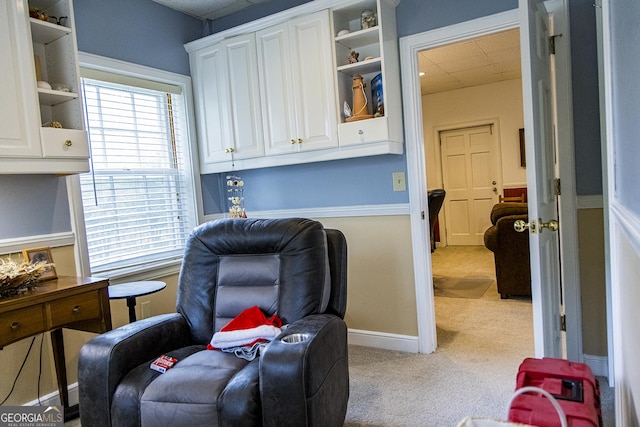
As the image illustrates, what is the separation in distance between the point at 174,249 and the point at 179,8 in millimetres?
1874

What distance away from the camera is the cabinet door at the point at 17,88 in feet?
6.68

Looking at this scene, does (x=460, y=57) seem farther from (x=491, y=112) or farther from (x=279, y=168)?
(x=279, y=168)


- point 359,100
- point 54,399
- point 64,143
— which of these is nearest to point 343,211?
→ point 359,100

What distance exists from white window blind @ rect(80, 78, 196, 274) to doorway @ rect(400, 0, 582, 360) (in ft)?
5.89

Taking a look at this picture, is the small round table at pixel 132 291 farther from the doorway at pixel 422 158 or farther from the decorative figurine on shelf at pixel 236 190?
the doorway at pixel 422 158

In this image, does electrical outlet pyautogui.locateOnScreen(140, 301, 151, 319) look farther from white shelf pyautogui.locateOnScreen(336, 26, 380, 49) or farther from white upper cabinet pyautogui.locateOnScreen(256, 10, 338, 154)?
white shelf pyautogui.locateOnScreen(336, 26, 380, 49)

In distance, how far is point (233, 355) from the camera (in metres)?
1.87

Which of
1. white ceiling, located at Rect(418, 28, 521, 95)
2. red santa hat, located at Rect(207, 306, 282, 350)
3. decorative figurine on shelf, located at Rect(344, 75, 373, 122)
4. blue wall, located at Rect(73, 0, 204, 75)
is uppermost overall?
white ceiling, located at Rect(418, 28, 521, 95)

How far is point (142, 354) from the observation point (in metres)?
1.83

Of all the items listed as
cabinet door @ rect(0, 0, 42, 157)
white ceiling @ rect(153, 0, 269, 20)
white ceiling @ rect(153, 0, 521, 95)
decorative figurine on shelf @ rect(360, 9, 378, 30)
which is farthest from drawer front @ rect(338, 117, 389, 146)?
cabinet door @ rect(0, 0, 42, 157)

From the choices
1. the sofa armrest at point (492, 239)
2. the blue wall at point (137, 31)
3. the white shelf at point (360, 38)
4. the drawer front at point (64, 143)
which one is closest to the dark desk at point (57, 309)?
the drawer front at point (64, 143)

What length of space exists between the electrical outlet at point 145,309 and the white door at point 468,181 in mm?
5451

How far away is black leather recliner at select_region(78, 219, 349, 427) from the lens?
1.51 m

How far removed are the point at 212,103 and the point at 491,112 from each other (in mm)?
4921
